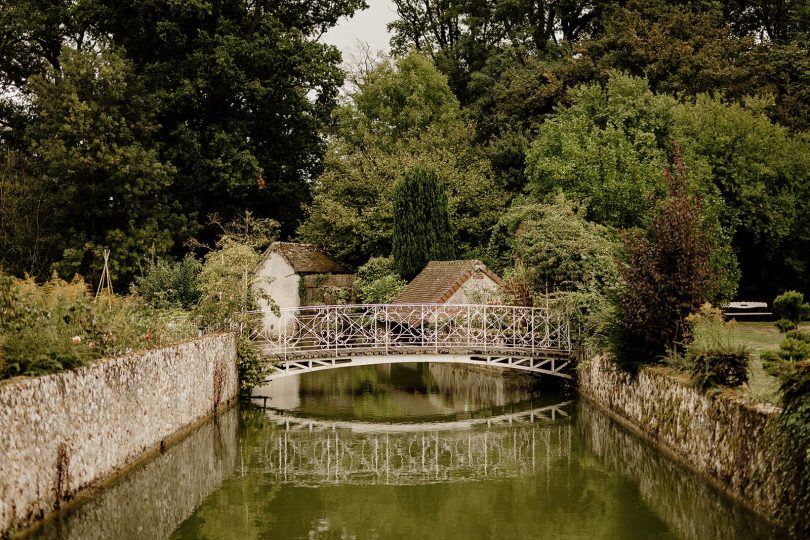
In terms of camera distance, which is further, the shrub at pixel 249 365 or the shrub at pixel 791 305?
the shrub at pixel 249 365

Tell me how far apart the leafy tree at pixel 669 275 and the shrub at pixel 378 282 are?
16.4 meters

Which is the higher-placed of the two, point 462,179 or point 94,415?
point 462,179

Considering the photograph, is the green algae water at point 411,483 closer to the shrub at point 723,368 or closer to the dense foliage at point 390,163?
the shrub at point 723,368

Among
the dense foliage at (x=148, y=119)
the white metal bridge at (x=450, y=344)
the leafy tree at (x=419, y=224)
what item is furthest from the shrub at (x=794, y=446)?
the dense foliage at (x=148, y=119)

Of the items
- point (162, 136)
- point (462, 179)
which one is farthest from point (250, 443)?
point (162, 136)

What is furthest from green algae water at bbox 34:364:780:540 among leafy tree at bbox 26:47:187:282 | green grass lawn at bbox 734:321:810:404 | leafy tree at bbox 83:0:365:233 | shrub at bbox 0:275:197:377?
leafy tree at bbox 83:0:365:233

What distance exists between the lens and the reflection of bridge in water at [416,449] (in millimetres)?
15594

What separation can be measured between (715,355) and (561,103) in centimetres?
2476

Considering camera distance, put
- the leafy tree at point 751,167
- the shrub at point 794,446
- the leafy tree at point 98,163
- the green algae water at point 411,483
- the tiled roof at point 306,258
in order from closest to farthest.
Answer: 1. the shrub at point 794,446
2. the green algae water at point 411,483
3. the leafy tree at point 751,167
4. the leafy tree at point 98,163
5. the tiled roof at point 306,258

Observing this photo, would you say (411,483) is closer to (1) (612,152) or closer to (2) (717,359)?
(2) (717,359)

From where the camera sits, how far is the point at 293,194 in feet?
140

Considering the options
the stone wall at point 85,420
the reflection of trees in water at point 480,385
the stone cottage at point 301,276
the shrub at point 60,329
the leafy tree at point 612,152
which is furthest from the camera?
the stone cottage at point 301,276

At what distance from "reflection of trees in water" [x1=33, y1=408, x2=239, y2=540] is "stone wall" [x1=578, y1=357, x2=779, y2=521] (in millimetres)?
7658

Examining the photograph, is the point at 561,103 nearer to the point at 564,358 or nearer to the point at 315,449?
the point at 564,358
